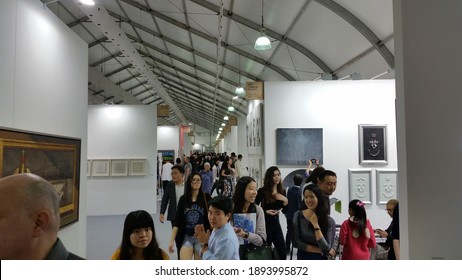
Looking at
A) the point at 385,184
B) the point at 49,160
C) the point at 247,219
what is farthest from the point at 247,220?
the point at 385,184

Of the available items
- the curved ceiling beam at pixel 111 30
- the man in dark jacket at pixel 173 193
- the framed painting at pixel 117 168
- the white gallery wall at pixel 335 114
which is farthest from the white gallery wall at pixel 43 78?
the framed painting at pixel 117 168

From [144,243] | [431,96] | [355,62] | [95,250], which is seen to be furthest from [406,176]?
[355,62]

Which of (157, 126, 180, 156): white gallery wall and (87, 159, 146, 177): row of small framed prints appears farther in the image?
(157, 126, 180, 156): white gallery wall

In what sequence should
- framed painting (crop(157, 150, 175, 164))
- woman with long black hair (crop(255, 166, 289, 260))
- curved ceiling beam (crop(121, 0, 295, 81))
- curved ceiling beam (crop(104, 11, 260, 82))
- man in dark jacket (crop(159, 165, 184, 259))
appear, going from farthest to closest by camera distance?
1. framed painting (crop(157, 150, 175, 164))
2. curved ceiling beam (crop(104, 11, 260, 82))
3. curved ceiling beam (crop(121, 0, 295, 81))
4. man in dark jacket (crop(159, 165, 184, 259))
5. woman with long black hair (crop(255, 166, 289, 260))

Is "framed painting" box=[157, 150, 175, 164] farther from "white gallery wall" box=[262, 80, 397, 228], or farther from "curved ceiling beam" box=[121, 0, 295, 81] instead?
"white gallery wall" box=[262, 80, 397, 228]

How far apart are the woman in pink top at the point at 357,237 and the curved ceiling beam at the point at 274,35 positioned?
6.06 metres

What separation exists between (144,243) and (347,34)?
6.52 metres

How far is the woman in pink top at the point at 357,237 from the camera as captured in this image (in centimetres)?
299

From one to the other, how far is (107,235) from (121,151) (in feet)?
10.4

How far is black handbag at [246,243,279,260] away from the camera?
9.39 ft

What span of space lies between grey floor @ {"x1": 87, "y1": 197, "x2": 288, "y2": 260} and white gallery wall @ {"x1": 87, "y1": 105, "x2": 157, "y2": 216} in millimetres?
596

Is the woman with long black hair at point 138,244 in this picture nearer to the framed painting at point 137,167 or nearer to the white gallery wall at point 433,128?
the white gallery wall at point 433,128

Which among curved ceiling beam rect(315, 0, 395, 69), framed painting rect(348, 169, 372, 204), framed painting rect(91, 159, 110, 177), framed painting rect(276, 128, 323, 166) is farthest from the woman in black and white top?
framed painting rect(91, 159, 110, 177)

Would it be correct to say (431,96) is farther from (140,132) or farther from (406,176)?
Answer: (140,132)
